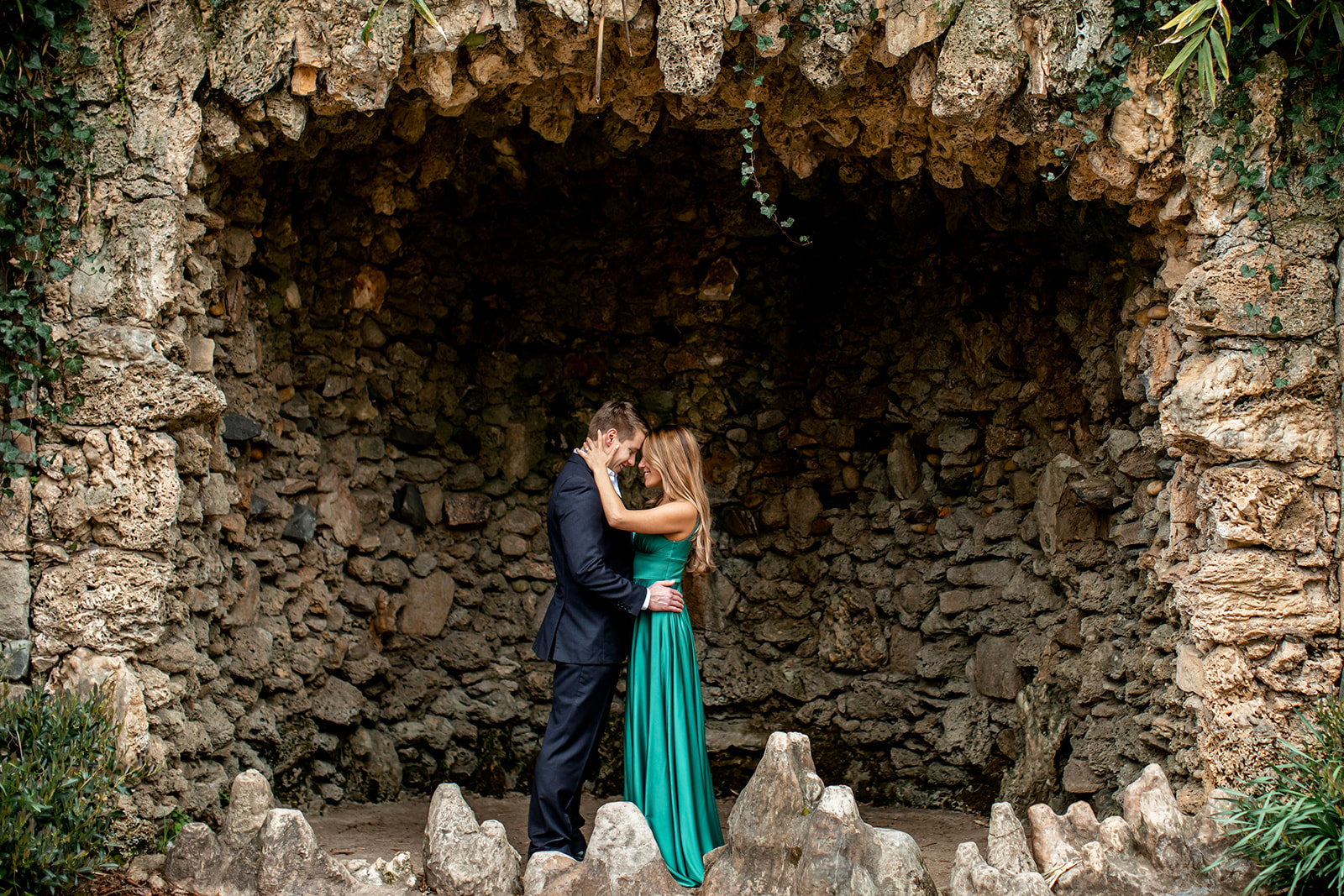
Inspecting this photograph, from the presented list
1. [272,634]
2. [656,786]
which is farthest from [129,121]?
[656,786]

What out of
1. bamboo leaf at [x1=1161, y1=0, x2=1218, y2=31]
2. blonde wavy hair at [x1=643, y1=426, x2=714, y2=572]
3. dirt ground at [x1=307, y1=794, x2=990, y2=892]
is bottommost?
dirt ground at [x1=307, y1=794, x2=990, y2=892]

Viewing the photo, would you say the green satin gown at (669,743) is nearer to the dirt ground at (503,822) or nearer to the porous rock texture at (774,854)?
the porous rock texture at (774,854)

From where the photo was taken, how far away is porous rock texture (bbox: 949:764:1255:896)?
3225 millimetres

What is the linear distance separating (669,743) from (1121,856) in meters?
1.43

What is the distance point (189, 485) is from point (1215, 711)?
3352mm

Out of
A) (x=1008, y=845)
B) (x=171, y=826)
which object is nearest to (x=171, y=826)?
(x=171, y=826)

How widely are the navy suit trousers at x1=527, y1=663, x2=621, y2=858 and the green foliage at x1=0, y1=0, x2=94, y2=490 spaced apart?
1.80m

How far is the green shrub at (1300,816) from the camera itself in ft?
9.72

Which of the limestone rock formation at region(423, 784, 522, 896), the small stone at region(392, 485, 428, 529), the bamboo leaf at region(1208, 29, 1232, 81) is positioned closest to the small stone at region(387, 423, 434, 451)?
the small stone at region(392, 485, 428, 529)

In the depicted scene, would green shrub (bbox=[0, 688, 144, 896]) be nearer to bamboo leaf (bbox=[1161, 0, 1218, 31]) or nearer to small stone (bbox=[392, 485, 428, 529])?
small stone (bbox=[392, 485, 428, 529])

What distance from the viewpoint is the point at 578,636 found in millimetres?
3875

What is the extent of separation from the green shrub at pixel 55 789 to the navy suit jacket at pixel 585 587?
1374 mm

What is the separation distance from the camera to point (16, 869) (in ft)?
9.49

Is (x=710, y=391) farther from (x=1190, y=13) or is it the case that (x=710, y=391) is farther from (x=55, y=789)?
(x=55, y=789)
